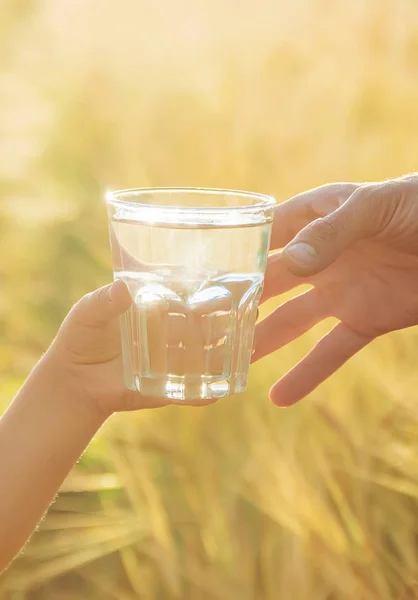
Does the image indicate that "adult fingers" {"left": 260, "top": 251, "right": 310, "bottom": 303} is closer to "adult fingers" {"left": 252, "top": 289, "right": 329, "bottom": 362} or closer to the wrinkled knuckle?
"adult fingers" {"left": 252, "top": 289, "right": 329, "bottom": 362}

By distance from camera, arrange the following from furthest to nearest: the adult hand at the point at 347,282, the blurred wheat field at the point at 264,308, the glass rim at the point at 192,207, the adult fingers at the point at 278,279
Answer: the blurred wheat field at the point at 264,308 < the adult fingers at the point at 278,279 < the adult hand at the point at 347,282 < the glass rim at the point at 192,207

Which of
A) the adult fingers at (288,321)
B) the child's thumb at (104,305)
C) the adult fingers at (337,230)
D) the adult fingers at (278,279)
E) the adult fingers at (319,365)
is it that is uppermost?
the adult fingers at (337,230)

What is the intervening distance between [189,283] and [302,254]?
0.26 ft

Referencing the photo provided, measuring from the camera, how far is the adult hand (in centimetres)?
72

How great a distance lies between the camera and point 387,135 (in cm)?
103

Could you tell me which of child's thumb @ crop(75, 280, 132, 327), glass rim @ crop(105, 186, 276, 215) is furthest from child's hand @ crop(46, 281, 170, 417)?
glass rim @ crop(105, 186, 276, 215)

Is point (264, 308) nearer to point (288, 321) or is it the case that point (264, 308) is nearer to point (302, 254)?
point (288, 321)

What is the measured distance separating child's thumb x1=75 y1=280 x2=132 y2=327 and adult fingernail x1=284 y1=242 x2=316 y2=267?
0.11 meters

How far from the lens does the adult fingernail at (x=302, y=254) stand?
24.2 inches

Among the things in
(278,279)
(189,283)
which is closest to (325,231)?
(189,283)

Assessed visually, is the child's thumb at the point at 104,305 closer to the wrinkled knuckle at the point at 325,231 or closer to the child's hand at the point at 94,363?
the child's hand at the point at 94,363

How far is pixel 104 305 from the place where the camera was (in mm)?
657

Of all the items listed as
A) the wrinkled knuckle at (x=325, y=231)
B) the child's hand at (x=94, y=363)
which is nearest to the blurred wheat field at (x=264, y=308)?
the child's hand at (x=94, y=363)

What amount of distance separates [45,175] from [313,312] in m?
0.36
